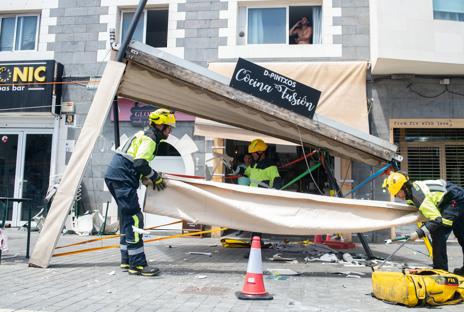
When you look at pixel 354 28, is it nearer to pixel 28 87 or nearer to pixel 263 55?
pixel 263 55

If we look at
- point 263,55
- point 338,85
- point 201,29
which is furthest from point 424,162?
point 201,29

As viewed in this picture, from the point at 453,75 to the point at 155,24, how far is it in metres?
8.31

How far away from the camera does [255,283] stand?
4.57m

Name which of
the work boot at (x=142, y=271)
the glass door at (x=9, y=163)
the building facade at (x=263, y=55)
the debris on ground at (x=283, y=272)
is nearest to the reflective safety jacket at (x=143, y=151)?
the work boot at (x=142, y=271)

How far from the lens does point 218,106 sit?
7.35 m

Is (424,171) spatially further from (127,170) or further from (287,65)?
(127,170)

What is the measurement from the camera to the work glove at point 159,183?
20.1ft

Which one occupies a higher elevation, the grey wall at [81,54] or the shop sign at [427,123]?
the grey wall at [81,54]

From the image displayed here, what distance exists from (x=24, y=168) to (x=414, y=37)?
11.1 meters

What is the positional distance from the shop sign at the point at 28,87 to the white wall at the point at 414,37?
Result: 8726mm

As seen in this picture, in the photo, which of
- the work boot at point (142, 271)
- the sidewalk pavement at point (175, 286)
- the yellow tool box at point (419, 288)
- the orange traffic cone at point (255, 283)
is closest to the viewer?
the sidewalk pavement at point (175, 286)

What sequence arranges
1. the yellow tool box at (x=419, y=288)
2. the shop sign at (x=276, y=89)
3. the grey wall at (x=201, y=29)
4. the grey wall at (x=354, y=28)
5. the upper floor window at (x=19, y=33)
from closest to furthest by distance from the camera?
the yellow tool box at (x=419, y=288) → the shop sign at (x=276, y=89) → the grey wall at (x=354, y=28) → the grey wall at (x=201, y=29) → the upper floor window at (x=19, y=33)

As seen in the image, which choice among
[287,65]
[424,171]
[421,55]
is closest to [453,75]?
[421,55]

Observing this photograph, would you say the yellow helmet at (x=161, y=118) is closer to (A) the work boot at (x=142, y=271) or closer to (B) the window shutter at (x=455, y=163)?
(A) the work boot at (x=142, y=271)
